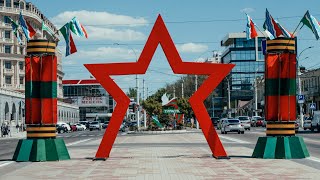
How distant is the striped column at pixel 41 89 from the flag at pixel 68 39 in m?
0.86

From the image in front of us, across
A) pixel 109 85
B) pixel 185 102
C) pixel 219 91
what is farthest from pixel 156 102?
pixel 219 91

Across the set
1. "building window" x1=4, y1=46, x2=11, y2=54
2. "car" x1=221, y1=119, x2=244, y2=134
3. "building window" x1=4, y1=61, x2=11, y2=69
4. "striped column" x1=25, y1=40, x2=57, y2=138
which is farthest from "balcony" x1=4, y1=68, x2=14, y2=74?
"striped column" x1=25, y1=40, x2=57, y2=138

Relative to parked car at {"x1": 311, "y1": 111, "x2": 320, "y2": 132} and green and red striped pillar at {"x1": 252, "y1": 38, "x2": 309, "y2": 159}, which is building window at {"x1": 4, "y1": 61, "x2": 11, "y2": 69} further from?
green and red striped pillar at {"x1": 252, "y1": 38, "x2": 309, "y2": 159}

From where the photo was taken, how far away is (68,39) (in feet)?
74.2

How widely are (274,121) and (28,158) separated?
29.5 feet

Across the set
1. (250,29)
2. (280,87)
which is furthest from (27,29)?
(280,87)

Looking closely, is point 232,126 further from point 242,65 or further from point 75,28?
point 242,65

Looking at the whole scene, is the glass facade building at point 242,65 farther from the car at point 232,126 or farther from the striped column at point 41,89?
the striped column at point 41,89

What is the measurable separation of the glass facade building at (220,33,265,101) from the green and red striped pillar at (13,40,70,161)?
385 feet

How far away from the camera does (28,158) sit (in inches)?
821

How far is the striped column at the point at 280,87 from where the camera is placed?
2069cm

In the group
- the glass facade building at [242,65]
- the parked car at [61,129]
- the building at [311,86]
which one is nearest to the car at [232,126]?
the parked car at [61,129]

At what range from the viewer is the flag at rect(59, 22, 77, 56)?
22.6 metres

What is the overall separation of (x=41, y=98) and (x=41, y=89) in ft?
1.12
